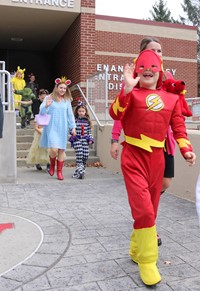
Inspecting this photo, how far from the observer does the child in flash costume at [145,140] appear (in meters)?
2.84

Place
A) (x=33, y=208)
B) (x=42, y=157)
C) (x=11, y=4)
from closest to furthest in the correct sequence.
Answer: (x=33, y=208)
(x=42, y=157)
(x=11, y=4)

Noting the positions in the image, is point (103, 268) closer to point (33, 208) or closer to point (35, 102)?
point (33, 208)

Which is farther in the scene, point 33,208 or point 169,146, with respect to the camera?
point 33,208

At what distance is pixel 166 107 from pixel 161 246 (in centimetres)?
146

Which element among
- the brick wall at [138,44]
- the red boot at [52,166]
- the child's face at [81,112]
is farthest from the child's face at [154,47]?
the brick wall at [138,44]

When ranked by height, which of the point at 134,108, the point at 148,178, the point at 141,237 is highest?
the point at 134,108

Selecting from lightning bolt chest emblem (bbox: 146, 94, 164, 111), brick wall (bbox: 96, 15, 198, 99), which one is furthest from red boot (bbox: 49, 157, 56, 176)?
brick wall (bbox: 96, 15, 198, 99)

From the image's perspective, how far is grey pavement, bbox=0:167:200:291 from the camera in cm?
291

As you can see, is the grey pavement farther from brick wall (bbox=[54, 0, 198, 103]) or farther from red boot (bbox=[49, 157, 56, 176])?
brick wall (bbox=[54, 0, 198, 103])

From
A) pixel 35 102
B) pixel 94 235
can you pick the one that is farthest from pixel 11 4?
pixel 94 235

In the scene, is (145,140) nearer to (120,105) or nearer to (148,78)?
(120,105)

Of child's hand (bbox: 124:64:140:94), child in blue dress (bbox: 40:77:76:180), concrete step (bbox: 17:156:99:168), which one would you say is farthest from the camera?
concrete step (bbox: 17:156:99:168)

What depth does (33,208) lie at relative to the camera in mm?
5117

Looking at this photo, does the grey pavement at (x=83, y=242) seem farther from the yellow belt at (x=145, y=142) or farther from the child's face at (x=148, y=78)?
the child's face at (x=148, y=78)
